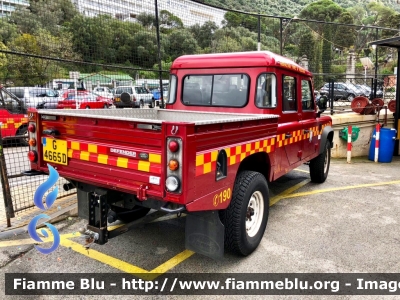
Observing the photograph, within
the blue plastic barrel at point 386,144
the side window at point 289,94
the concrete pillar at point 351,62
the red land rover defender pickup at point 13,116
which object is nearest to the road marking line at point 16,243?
the side window at point 289,94

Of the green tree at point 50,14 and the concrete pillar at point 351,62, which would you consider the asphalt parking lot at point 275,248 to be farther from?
the concrete pillar at point 351,62

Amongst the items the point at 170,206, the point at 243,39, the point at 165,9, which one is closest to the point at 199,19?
the point at 165,9

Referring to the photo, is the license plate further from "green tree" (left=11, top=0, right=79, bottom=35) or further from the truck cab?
"green tree" (left=11, top=0, right=79, bottom=35)

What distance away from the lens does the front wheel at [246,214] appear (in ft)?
10.9

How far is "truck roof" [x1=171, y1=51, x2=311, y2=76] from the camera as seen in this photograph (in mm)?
4473

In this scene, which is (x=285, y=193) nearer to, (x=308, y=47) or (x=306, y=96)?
(x=306, y=96)

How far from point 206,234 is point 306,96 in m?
3.47

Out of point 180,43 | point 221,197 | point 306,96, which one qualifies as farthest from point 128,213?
point 180,43

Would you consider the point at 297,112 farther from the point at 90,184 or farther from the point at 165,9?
the point at 165,9

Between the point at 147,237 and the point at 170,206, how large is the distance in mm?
1571

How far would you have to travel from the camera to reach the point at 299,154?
17.3ft

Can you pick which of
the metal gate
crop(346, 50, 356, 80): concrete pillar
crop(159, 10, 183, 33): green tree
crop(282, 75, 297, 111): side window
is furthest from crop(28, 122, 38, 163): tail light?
crop(346, 50, 356, 80): concrete pillar

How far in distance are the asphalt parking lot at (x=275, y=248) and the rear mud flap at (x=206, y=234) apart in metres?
0.42

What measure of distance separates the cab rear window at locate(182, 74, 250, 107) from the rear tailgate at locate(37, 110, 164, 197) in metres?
2.14
